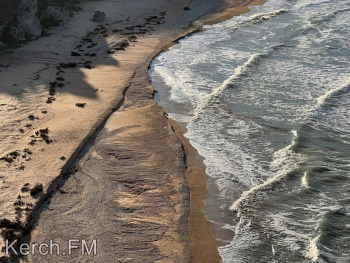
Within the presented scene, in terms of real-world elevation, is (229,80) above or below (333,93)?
above

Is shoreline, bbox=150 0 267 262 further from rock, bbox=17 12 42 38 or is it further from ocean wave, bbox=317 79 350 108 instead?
rock, bbox=17 12 42 38

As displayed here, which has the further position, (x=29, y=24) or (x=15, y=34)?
(x=29, y=24)

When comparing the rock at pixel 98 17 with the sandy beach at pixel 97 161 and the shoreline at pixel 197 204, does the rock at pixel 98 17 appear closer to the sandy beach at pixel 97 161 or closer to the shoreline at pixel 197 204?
the sandy beach at pixel 97 161

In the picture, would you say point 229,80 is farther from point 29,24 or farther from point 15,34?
point 29,24

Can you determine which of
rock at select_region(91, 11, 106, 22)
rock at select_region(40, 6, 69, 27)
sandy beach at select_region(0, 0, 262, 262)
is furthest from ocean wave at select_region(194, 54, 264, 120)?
rock at select_region(40, 6, 69, 27)

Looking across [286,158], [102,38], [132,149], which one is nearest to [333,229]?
[286,158]

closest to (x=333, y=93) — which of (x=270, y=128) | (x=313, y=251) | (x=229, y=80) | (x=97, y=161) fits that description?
(x=229, y=80)

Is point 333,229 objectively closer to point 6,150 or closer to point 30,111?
point 6,150

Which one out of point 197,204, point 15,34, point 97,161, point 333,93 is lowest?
point 333,93
